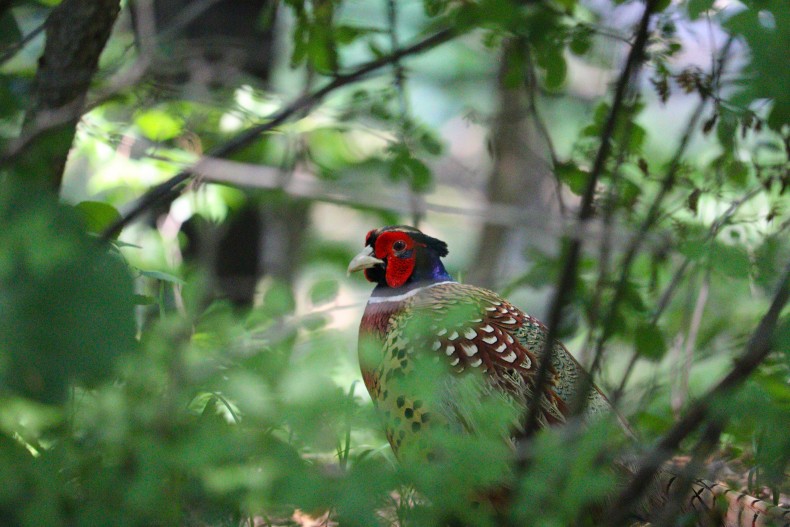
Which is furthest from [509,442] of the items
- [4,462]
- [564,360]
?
[4,462]

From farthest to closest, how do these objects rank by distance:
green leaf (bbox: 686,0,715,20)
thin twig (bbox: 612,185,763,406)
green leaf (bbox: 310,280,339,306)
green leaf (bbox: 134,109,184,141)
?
green leaf (bbox: 134,109,184,141)
green leaf (bbox: 310,280,339,306)
thin twig (bbox: 612,185,763,406)
green leaf (bbox: 686,0,715,20)

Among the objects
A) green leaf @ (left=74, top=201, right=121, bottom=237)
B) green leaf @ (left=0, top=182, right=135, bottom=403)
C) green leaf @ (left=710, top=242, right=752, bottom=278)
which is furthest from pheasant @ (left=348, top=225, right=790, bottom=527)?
green leaf @ (left=0, top=182, right=135, bottom=403)

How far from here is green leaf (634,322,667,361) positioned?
2.95 meters

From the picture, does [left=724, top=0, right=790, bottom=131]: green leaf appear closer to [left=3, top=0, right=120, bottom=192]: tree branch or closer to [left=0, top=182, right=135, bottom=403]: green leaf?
[left=0, top=182, right=135, bottom=403]: green leaf

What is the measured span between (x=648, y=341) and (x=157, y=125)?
2.58 metres

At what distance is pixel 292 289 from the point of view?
10.2 ft

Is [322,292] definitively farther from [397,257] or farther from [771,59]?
[771,59]

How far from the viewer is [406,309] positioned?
2.68 m

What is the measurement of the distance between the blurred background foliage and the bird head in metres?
0.18

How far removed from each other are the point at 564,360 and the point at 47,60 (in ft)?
7.02

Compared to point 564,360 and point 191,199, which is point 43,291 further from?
point 191,199

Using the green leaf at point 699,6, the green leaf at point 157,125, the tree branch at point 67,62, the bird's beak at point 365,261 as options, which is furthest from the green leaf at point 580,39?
the green leaf at point 157,125

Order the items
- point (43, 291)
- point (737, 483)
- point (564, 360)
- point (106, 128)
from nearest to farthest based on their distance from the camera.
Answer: point (43, 291) → point (564, 360) → point (737, 483) → point (106, 128)

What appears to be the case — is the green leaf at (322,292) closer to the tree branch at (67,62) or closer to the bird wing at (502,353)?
the bird wing at (502,353)
